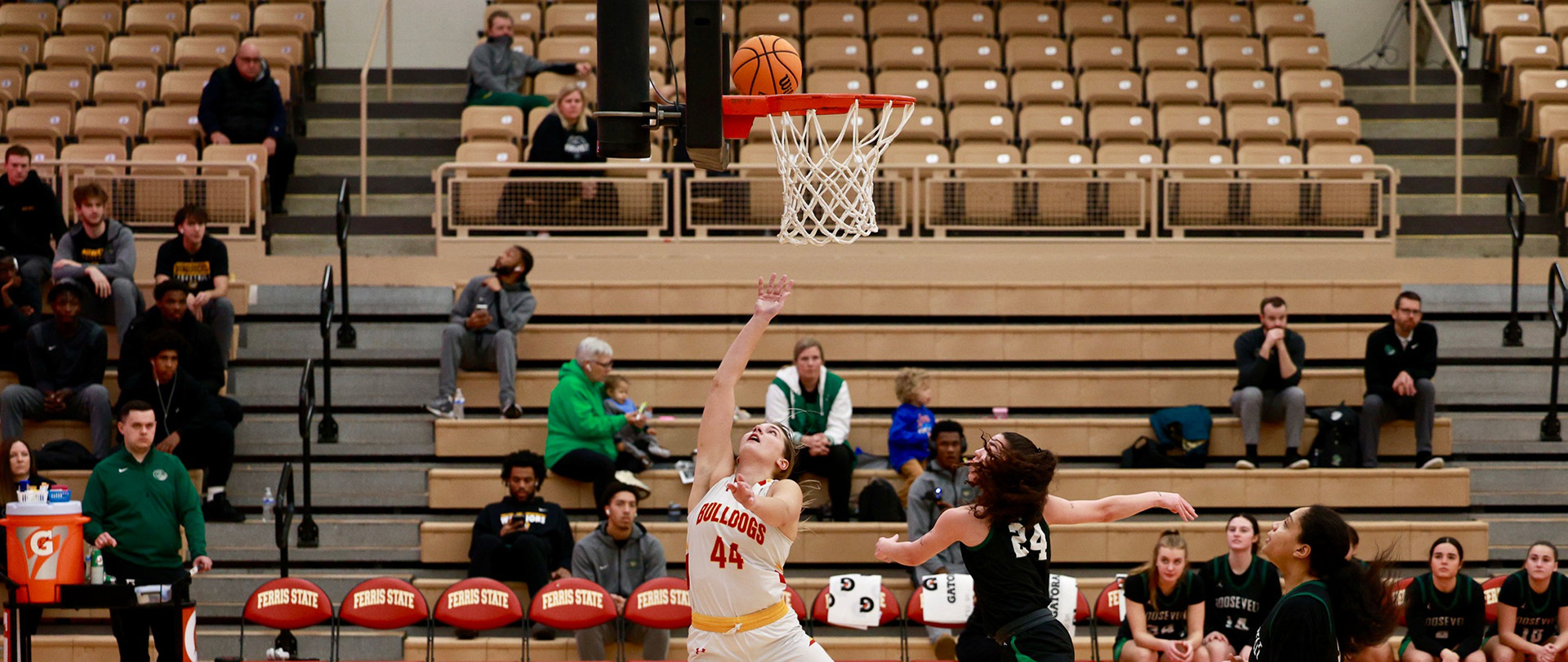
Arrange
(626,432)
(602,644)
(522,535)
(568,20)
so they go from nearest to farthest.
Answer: (602,644)
(522,535)
(626,432)
(568,20)

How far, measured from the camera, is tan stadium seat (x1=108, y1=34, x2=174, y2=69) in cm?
1434

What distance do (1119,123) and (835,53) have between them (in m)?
2.85

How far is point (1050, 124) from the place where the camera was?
44.2 feet

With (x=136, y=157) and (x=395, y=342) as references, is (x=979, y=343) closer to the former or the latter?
(x=395, y=342)

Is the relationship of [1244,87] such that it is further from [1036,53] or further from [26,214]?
[26,214]

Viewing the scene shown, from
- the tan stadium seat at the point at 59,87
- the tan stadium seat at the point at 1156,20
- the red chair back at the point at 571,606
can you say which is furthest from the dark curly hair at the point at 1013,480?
the tan stadium seat at the point at 59,87

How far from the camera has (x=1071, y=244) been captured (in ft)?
40.7

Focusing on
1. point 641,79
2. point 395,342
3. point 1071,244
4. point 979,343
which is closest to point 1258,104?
point 1071,244

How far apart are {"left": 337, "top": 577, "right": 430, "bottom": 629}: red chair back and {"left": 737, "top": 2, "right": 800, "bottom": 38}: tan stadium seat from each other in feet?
25.8

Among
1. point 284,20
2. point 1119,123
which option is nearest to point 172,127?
point 284,20

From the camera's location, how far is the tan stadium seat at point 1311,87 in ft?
46.2

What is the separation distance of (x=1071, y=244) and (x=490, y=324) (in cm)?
486

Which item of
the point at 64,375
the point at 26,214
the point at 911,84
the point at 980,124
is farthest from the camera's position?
the point at 911,84

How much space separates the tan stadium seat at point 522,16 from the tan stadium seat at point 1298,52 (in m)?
7.35
